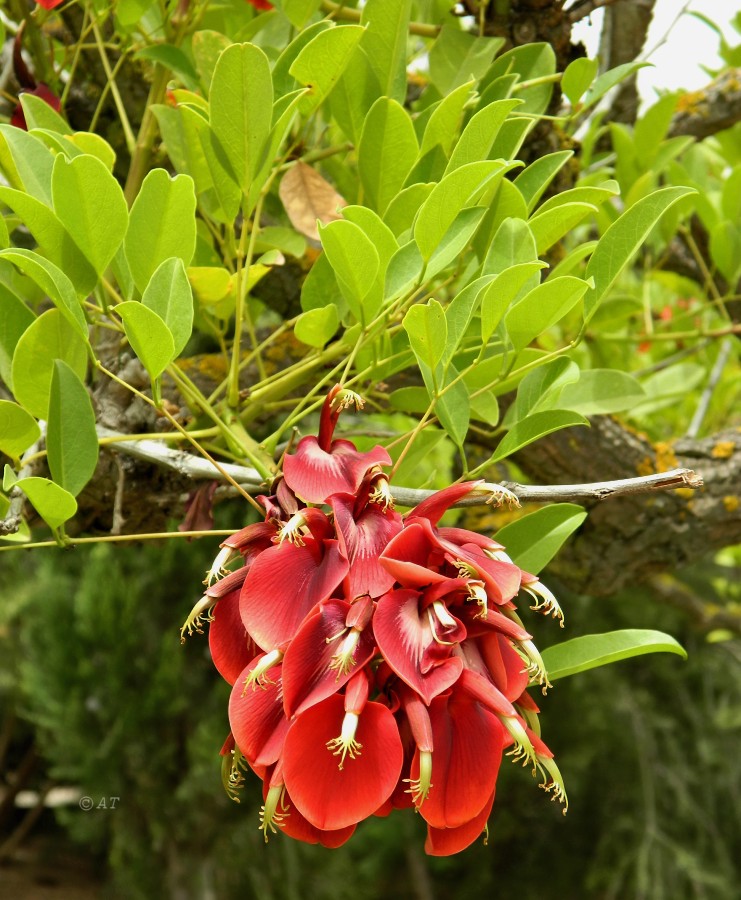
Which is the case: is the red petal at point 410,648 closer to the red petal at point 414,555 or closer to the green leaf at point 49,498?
the red petal at point 414,555

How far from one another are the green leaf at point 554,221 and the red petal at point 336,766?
0.24m

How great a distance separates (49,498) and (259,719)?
0.14 m

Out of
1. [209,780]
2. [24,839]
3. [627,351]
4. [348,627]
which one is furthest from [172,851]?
[348,627]

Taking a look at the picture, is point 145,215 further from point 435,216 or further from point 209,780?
point 209,780

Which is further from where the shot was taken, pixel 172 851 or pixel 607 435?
pixel 172 851

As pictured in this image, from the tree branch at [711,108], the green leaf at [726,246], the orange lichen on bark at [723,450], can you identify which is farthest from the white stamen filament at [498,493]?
the tree branch at [711,108]

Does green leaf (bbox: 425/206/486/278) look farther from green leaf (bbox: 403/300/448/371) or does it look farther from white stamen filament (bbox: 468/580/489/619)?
white stamen filament (bbox: 468/580/489/619)

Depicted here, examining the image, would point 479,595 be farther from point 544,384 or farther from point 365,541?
point 544,384

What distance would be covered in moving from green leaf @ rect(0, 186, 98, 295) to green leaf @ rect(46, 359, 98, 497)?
5cm

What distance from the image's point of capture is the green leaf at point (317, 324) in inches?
17.7

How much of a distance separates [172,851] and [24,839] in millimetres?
1029

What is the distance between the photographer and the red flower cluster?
314 mm

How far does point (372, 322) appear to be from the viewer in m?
0.42

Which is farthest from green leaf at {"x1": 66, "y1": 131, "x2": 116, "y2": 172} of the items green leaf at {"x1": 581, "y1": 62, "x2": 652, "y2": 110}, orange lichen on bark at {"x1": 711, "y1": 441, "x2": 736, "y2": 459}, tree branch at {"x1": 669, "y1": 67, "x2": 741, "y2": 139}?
tree branch at {"x1": 669, "y1": 67, "x2": 741, "y2": 139}
